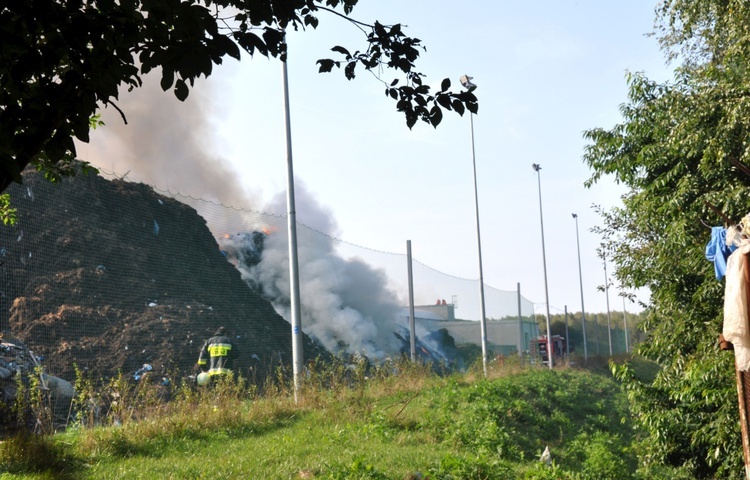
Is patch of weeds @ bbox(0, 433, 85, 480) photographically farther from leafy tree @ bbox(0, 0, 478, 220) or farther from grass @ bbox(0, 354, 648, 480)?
leafy tree @ bbox(0, 0, 478, 220)

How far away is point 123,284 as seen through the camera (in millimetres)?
14672

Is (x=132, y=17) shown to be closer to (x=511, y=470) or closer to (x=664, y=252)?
(x=511, y=470)

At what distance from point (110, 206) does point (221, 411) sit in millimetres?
5946

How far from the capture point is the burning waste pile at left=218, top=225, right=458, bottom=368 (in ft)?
57.8

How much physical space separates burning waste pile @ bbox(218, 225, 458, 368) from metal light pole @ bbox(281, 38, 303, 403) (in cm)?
228

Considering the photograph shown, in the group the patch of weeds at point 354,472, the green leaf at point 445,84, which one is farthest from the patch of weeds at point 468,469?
the green leaf at point 445,84

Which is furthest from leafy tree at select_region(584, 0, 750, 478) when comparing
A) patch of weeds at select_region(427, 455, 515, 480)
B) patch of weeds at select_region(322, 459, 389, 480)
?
patch of weeds at select_region(322, 459, 389, 480)

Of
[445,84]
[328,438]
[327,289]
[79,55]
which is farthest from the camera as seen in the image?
[327,289]

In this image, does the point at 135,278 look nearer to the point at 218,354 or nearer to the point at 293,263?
the point at 218,354

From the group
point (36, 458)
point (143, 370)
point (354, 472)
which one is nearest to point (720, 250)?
point (354, 472)

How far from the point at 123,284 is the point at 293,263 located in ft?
11.7

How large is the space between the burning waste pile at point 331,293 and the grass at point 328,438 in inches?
97.6

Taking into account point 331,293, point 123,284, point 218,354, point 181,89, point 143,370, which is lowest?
point 143,370

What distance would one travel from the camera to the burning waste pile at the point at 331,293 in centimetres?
1762
